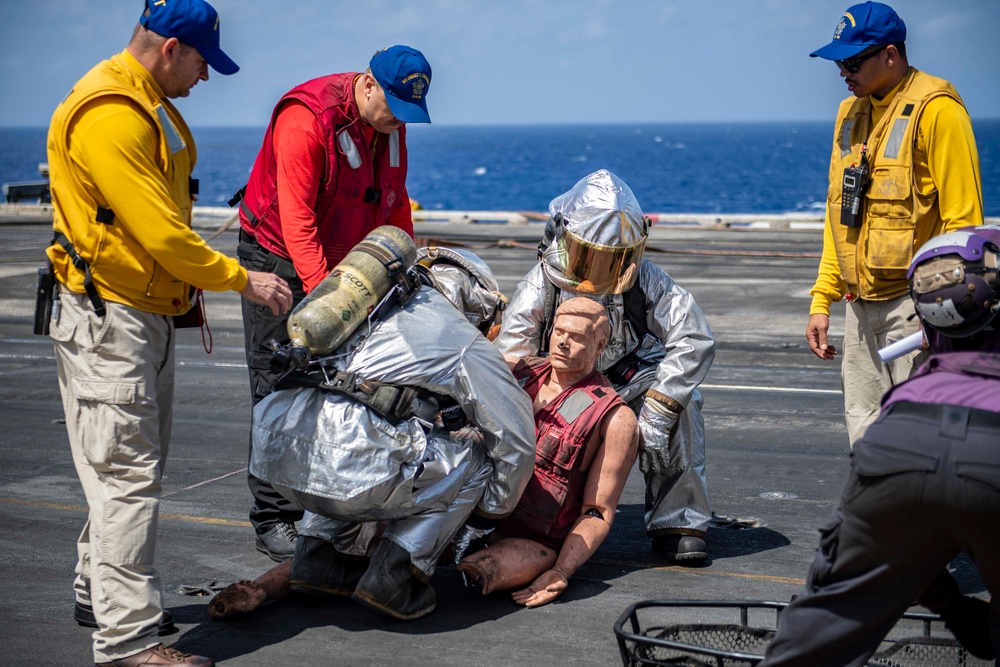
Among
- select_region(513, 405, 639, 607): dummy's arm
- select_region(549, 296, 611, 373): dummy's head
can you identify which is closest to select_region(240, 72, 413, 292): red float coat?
select_region(549, 296, 611, 373): dummy's head

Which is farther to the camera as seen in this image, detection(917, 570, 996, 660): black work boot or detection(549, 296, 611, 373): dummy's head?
detection(549, 296, 611, 373): dummy's head

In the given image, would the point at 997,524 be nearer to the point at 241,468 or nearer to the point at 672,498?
the point at 672,498

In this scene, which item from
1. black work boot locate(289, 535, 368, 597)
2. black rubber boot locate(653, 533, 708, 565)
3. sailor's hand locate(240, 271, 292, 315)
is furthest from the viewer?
black rubber boot locate(653, 533, 708, 565)

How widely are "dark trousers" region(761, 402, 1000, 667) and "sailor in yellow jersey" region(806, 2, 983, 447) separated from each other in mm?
2018

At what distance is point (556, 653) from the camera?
4238 mm

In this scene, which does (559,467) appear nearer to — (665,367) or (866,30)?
(665,367)

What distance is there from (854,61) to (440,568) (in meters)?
2.88

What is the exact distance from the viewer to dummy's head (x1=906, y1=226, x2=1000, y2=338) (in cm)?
313

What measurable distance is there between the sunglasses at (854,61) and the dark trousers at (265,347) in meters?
2.59

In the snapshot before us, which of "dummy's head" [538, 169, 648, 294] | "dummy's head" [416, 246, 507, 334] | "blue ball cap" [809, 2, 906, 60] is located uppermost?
"blue ball cap" [809, 2, 906, 60]

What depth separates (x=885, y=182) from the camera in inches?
195

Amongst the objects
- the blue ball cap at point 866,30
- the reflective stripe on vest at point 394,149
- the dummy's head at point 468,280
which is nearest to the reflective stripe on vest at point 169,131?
the dummy's head at point 468,280

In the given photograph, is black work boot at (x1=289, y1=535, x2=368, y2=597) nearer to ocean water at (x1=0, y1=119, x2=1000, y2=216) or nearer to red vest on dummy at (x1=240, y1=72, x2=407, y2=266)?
red vest on dummy at (x1=240, y1=72, x2=407, y2=266)

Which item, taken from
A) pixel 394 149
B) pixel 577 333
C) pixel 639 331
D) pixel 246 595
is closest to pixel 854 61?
pixel 639 331
